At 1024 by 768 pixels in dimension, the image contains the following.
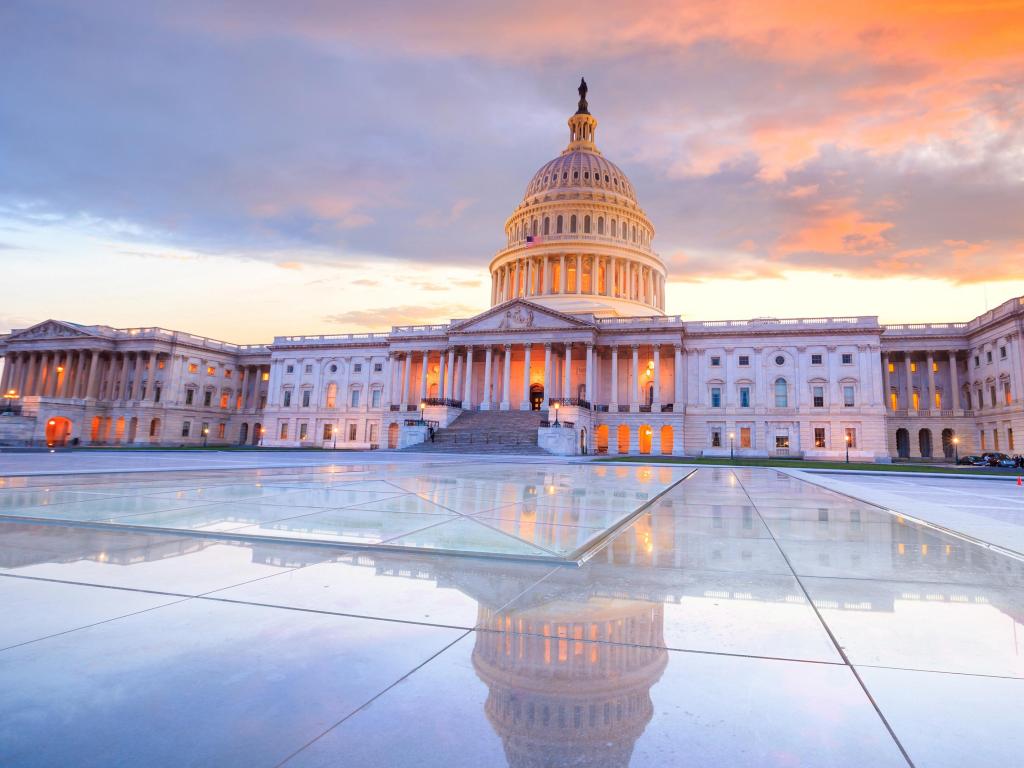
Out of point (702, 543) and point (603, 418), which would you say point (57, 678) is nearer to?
point (702, 543)

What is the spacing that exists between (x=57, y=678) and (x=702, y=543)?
22.3 feet

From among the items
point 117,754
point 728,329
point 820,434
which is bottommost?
point 117,754

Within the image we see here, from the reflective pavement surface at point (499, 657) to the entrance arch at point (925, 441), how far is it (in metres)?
79.6

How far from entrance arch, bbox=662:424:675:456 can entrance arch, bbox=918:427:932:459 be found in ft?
106

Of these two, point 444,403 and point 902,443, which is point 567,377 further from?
point 902,443

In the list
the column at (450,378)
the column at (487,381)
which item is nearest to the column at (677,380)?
the column at (487,381)

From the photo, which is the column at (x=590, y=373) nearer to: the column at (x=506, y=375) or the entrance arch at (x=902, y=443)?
the column at (x=506, y=375)

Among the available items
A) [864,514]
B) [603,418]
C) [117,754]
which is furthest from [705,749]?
[603,418]

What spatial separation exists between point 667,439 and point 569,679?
68111 mm

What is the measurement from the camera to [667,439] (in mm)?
68750

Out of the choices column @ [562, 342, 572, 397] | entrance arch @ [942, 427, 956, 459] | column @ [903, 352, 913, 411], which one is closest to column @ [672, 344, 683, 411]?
column @ [562, 342, 572, 397]

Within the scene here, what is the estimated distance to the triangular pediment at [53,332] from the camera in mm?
87000

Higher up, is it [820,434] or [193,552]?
[820,434]

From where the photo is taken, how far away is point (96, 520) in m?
8.18
